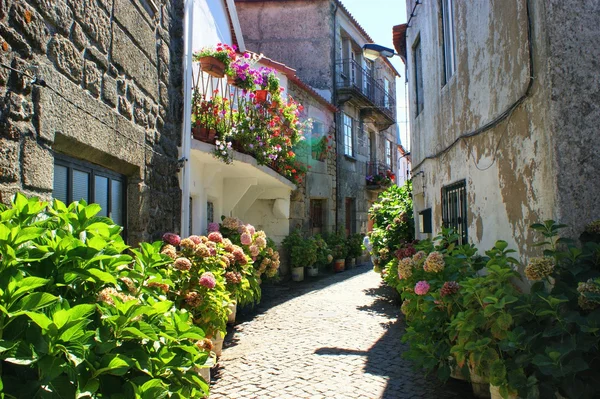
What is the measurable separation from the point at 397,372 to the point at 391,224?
4.89 meters

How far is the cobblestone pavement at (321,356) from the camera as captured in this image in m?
4.14

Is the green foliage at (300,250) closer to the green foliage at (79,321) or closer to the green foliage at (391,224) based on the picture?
the green foliage at (391,224)

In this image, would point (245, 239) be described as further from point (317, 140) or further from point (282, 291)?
point (317, 140)

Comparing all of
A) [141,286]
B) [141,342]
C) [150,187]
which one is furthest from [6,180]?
[150,187]

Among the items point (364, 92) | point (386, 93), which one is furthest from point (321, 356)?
point (386, 93)

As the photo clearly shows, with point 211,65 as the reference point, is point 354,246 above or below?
below

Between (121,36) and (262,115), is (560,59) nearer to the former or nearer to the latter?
(121,36)

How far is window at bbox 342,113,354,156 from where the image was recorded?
16391mm

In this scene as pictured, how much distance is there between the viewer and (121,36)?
4.03 meters

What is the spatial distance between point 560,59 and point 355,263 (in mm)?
12796

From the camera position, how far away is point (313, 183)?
45.3 feet

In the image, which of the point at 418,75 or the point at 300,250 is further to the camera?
the point at 300,250

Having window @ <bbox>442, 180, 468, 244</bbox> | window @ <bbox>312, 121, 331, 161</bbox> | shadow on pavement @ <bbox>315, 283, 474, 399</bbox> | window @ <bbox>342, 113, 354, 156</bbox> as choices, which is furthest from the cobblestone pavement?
window @ <bbox>342, 113, 354, 156</bbox>

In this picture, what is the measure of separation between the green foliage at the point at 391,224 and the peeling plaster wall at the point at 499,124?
215 cm
